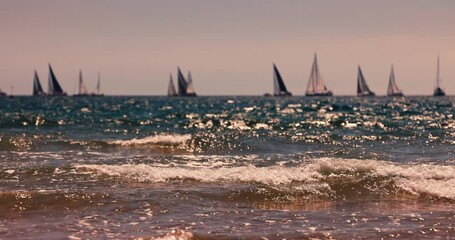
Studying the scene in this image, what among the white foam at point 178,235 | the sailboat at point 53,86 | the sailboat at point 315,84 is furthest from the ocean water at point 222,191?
the sailboat at point 53,86

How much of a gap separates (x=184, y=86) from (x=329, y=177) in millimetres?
167211

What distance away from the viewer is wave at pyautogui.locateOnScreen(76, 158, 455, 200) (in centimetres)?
1831

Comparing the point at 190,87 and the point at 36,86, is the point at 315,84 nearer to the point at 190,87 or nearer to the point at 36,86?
the point at 190,87

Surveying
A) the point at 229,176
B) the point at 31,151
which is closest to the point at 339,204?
the point at 229,176

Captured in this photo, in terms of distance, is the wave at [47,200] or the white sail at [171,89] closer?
the wave at [47,200]

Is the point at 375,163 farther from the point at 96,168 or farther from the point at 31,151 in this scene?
the point at 31,151

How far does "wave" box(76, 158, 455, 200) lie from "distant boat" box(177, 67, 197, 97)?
161367 millimetres

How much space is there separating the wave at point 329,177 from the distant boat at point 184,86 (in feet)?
529

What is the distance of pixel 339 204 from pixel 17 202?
26.2 ft

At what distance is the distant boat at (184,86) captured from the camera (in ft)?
607

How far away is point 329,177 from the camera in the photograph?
21016 mm

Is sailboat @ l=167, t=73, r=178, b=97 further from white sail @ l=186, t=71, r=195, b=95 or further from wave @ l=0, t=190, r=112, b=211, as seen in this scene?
wave @ l=0, t=190, r=112, b=211

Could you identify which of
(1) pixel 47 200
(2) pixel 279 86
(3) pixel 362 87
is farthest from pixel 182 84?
(1) pixel 47 200

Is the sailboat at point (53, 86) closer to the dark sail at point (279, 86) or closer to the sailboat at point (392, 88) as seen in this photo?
the dark sail at point (279, 86)
